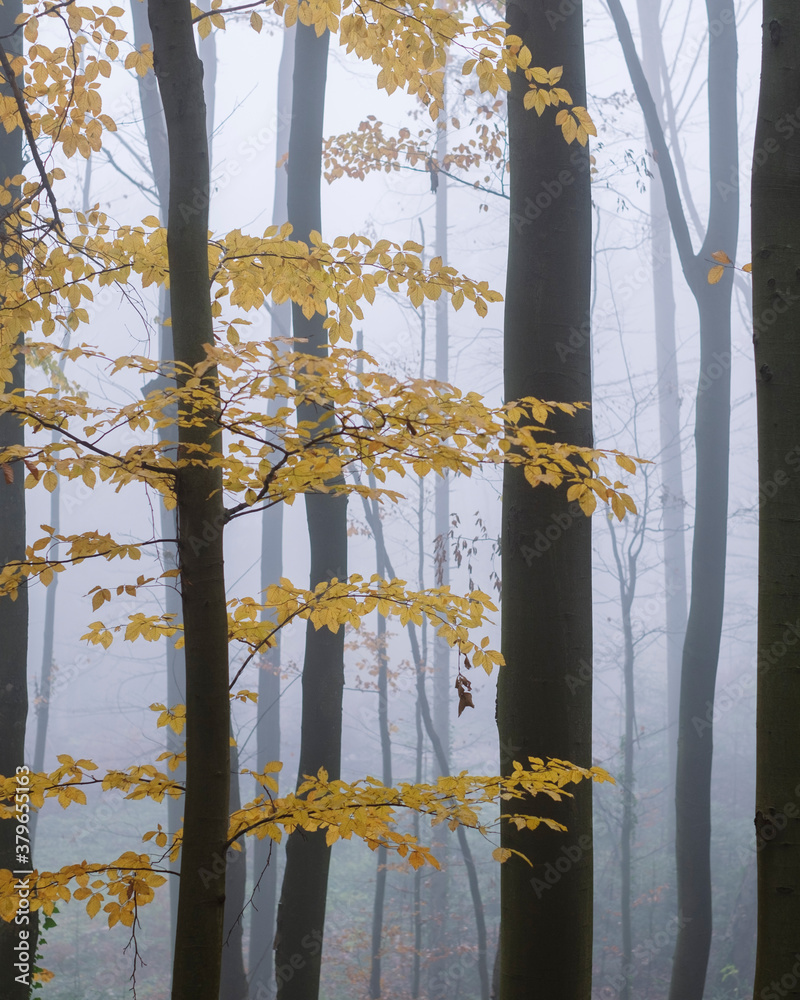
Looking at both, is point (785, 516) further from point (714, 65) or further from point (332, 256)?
point (714, 65)

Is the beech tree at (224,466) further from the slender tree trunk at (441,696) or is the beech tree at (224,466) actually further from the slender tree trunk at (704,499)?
the slender tree trunk at (441,696)

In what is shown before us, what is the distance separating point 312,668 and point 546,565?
8.19 ft

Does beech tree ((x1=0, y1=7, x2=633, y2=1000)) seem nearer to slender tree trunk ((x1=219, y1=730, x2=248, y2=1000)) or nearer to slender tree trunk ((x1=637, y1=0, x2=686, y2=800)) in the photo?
slender tree trunk ((x1=219, y1=730, x2=248, y2=1000))

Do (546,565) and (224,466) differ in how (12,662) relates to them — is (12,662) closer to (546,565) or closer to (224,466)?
(224,466)

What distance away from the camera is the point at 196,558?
7.23ft

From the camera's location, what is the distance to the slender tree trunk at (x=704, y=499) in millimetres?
6855

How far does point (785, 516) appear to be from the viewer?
87.7 inches

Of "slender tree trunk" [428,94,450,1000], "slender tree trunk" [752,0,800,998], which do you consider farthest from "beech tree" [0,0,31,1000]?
"slender tree trunk" [428,94,450,1000]

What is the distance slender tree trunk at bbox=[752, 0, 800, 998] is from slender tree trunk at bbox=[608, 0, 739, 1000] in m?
4.86

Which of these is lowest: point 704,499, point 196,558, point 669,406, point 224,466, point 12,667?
point 12,667

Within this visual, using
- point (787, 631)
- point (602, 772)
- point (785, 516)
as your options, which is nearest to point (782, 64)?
point (785, 516)

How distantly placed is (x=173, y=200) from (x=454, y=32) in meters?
1.18

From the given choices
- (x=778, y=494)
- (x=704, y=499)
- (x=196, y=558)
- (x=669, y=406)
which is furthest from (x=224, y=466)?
(x=669, y=406)

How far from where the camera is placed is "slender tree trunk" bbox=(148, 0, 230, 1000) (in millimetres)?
2168
